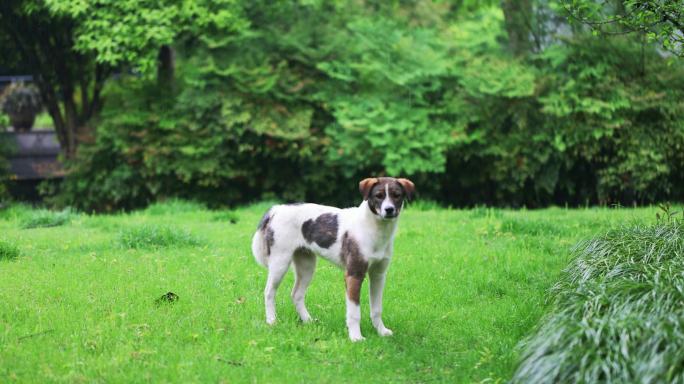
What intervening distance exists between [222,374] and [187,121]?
1183 centimetres

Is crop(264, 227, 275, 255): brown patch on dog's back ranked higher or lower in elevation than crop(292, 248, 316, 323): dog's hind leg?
higher

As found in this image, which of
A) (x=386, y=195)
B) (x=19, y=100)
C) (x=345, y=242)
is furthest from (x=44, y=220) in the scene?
(x=19, y=100)

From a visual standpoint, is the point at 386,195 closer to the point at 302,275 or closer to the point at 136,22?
the point at 302,275

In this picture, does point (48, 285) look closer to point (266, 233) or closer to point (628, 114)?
point (266, 233)

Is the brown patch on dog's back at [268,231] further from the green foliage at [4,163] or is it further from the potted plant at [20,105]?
the potted plant at [20,105]

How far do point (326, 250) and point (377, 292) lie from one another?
0.55m

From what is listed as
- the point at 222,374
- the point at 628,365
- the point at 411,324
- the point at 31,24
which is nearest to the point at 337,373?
the point at 222,374

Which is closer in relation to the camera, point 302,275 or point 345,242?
point 345,242

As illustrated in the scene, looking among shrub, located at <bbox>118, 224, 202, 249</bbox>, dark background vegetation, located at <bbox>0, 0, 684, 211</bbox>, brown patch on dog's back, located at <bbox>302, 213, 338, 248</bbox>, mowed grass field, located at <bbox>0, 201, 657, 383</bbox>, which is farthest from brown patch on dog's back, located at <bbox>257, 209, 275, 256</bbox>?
dark background vegetation, located at <bbox>0, 0, 684, 211</bbox>

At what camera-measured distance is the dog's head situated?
5836 millimetres

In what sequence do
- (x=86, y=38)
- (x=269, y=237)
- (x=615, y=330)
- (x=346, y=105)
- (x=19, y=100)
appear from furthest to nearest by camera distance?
(x=19, y=100), (x=346, y=105), (x=86, y=38), (x=269, y=237), (x=615, y=330)

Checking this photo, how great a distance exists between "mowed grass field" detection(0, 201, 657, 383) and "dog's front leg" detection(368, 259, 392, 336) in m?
0.14

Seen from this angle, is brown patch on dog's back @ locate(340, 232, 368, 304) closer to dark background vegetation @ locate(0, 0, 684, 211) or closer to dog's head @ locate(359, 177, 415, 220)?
dog's head @ locate(359, 177, 415, 220)

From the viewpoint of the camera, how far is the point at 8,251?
8.98m
